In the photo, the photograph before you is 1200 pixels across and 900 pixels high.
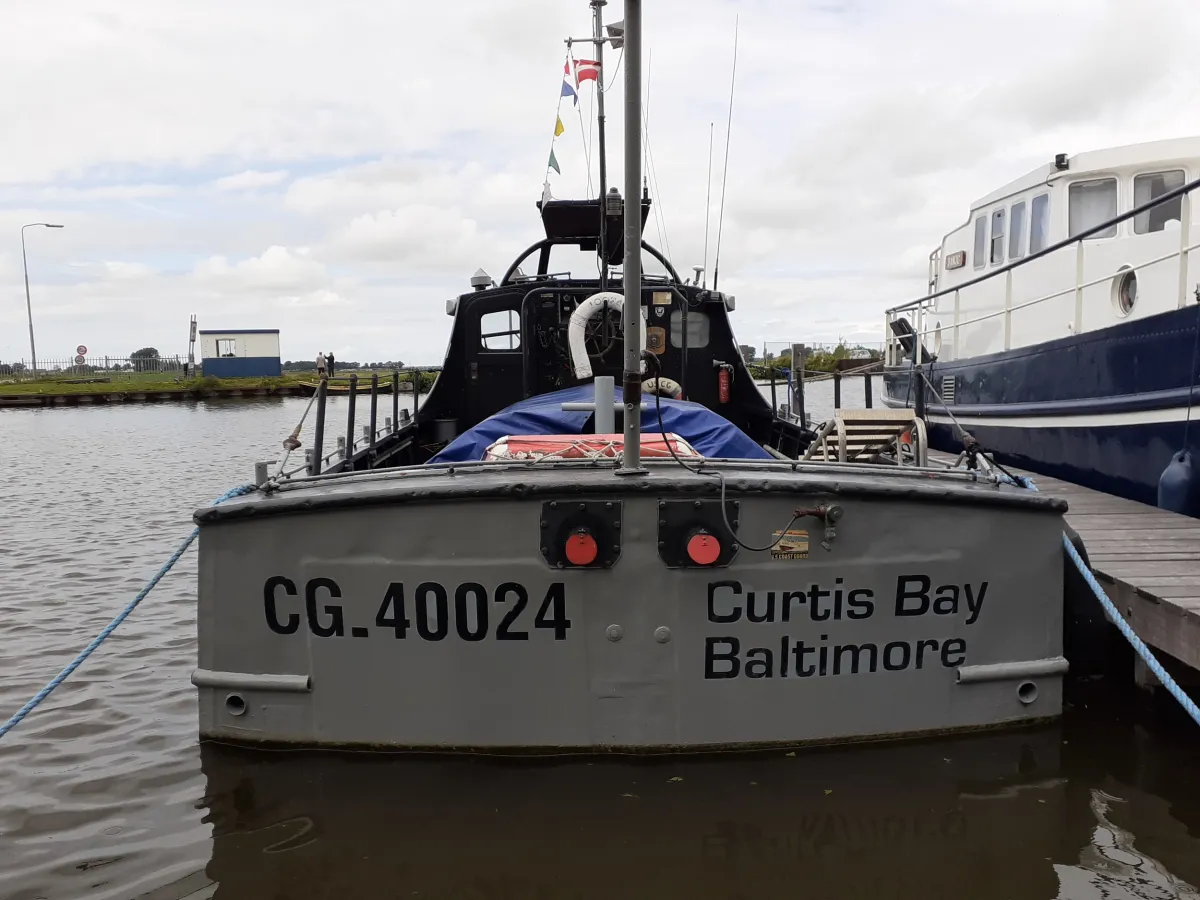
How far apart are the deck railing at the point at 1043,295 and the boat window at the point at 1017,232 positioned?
282 millimetres

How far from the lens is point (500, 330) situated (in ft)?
28.2

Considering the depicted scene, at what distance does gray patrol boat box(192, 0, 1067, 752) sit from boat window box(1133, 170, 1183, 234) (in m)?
7.98

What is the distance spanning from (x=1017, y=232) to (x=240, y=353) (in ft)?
180

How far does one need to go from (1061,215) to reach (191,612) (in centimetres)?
1033

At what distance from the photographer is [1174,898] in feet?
10.3

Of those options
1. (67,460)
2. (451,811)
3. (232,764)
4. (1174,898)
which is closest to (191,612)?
(232,764)

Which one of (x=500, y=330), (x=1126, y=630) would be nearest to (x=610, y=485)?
(x=1126, y=630)

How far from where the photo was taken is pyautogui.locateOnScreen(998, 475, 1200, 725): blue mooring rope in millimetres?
3529

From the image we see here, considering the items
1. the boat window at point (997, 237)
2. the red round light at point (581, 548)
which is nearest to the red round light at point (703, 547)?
the red round light at point (581, 548)

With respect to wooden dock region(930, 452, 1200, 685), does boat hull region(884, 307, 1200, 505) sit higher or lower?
higher

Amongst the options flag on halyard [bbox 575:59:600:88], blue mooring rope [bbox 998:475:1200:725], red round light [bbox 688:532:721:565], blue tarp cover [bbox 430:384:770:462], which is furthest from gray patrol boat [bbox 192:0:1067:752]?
flag on halyard [bbox 575:59:600:88]

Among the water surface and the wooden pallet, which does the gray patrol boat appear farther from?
the wooden pallet

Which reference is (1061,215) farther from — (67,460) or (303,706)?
(67,460)

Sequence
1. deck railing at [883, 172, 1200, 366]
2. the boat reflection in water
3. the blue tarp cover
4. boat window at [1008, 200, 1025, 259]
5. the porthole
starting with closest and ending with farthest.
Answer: the boat reflection in water → the blue tarp cover → deck railing at [883, 172, 1200, 366] → the porthole → boat window at [1008, 200, 1025, 259]
